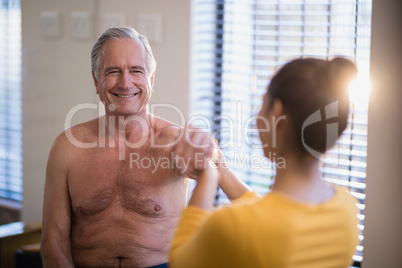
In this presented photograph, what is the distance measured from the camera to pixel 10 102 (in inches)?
82.7

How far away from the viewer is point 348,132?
187 cm

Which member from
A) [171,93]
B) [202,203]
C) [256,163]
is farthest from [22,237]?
[202,203]

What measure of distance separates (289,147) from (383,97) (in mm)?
799

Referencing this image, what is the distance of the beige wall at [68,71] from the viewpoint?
7.07 ft

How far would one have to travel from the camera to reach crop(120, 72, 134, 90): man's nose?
147 centimetres

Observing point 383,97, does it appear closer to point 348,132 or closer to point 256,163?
point 348,132

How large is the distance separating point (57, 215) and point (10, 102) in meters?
0.82

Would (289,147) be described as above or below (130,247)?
above

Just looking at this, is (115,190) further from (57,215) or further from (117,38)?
(117,38)

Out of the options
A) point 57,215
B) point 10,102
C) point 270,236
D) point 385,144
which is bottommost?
point 57,215

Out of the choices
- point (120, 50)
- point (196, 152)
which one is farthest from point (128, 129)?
point (196, 152)

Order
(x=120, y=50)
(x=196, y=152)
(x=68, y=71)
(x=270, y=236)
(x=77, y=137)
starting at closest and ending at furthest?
1. (x=270, y=236)
2. (x=196, y=152)
3. (x=120, y=50)
4. (x=77, y=137)
5. (x=68, y=71)

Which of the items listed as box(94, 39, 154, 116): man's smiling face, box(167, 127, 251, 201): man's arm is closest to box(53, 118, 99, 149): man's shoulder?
box(94, 39, 154, 116): man's smiling face

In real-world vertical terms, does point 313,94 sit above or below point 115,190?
above
